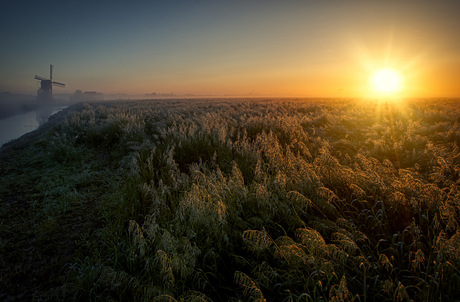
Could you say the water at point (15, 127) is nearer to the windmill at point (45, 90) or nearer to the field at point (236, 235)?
the field at point (236, 235)

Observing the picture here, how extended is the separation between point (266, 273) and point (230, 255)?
55cm

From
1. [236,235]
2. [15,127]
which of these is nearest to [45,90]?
[15,127]

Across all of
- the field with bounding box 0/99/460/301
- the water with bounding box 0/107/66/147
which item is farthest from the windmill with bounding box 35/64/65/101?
the field with bounding box 0/99/460/301

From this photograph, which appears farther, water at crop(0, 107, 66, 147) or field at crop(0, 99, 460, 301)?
water at crop(0, 107, 66, 147)

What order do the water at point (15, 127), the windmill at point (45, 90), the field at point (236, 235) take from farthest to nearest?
the windmill at point (45, 90) < the water at point (15, 127) < the field at point (236, 235)

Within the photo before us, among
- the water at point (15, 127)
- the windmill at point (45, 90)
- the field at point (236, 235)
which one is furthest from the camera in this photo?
the windmill at point (45, 90)

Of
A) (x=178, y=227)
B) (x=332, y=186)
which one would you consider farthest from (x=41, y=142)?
(x=332, y=186)

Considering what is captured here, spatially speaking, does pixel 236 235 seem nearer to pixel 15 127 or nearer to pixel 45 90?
pixel 15 127

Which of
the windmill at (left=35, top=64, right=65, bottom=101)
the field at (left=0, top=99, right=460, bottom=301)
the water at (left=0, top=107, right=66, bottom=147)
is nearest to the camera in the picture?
the field at (left=0, top=99, right=460, bottom=301)

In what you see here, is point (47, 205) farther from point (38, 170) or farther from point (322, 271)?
point (322, 271)

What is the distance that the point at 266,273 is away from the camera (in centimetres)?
246

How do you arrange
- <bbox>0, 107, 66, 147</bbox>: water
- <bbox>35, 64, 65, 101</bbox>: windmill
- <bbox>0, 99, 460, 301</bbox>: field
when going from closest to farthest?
<bbox>0, 99, 460, 301</bbox>: field
<bbox>0, 107, 66, 147</bbox>: water
<bbox>35, 64, 65, 101</bbox>: windmill

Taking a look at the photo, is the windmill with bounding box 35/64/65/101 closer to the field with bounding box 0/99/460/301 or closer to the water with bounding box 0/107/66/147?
the water with bounding box 0/107/66/147

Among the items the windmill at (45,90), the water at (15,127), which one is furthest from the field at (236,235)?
the windmill at (45,90)
